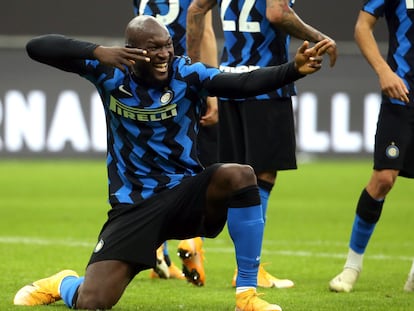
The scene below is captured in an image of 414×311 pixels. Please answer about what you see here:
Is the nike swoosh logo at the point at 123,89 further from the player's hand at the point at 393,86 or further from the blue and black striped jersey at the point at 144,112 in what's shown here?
the player's hand at the point at 393,86

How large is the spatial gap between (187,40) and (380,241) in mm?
3268

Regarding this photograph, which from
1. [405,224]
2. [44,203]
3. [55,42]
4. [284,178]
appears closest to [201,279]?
[55,42]

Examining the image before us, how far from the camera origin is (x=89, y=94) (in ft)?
63.5

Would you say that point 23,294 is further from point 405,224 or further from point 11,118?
point 11,118

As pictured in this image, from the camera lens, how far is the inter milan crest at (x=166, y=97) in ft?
19.6

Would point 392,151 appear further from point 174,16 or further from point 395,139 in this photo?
point 174,16

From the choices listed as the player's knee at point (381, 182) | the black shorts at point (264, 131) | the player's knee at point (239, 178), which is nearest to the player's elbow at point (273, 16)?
the black shorts at point (264, 131)

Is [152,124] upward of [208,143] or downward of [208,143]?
upward

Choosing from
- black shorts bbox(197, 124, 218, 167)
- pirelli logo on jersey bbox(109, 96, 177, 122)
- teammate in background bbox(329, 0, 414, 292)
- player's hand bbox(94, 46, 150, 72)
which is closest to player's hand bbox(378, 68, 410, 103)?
teammate in background bbox(329, 0, 414, 292)

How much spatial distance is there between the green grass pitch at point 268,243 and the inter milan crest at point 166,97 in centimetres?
108

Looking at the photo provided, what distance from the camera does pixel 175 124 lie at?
237 inches

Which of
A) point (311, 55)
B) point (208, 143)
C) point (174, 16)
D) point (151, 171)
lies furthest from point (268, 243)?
point (311, 55)

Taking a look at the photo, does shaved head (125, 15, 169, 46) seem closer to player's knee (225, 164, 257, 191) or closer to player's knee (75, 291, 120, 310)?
player's knee (225, 164, 257, 191)

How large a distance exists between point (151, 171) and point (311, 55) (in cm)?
117
